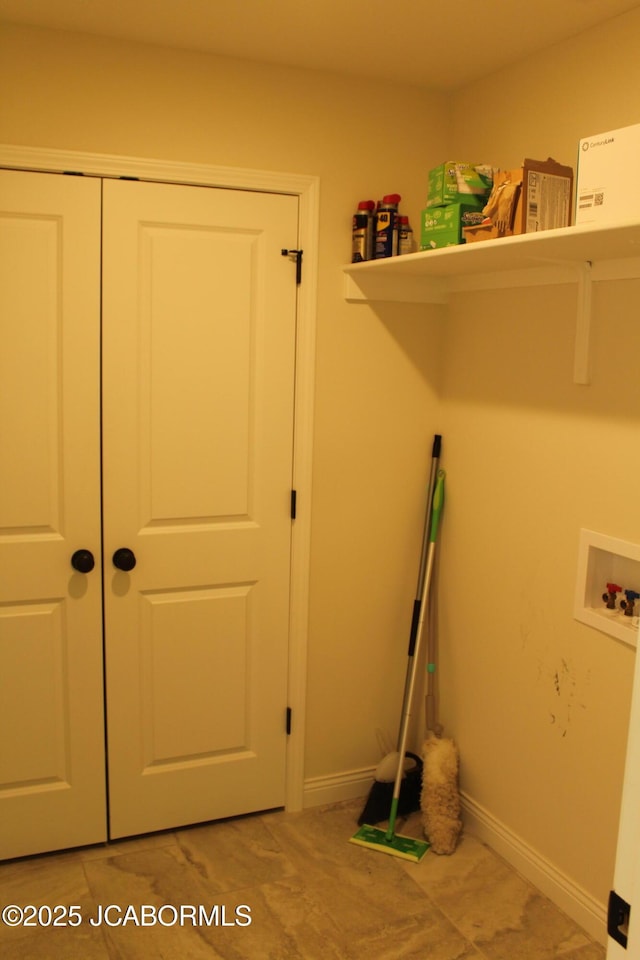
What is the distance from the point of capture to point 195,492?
107 inches

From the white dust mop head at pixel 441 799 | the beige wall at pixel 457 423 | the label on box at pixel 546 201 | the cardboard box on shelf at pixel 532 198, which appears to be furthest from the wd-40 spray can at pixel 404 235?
the white dust mop head at pixel 441 799

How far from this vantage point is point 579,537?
93.0 inches

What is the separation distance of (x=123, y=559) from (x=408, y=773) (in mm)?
1292

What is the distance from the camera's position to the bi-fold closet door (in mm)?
2496

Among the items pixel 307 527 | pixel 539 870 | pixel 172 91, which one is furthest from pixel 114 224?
pixel 539 870

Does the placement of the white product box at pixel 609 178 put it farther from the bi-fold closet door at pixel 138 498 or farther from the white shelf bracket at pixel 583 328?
the bi-fold closet door at pixel 138 498

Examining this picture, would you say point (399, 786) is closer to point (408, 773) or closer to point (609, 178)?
point (408, 773)

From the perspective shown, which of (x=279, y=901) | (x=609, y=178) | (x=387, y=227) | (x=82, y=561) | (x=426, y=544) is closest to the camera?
(x=609, y=178)

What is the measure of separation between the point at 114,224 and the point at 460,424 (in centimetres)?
131

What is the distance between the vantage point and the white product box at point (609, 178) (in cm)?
171

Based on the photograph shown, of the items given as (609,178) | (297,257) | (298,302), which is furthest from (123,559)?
(609,178)

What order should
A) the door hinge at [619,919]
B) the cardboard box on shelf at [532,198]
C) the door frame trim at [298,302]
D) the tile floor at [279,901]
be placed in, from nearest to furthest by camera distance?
1. the door hinge at [619,919]
2. the cardboard box on shelf at [532,198]
3. the tile floor at [279,901]
4. the door frame trim at [298,302]

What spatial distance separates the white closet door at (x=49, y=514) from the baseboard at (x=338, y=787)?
0.74 metres

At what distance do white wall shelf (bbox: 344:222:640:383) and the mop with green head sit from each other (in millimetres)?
668
